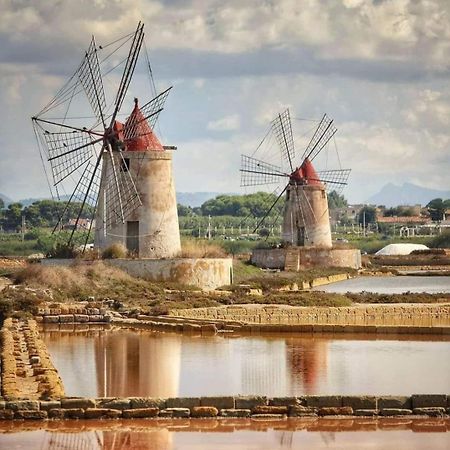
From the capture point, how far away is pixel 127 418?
13.8 meters

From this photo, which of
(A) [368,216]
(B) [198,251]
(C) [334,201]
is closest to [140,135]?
(B) [198,251]

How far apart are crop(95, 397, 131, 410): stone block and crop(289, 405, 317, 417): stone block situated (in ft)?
5.26

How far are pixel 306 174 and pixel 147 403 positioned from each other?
43907 mm

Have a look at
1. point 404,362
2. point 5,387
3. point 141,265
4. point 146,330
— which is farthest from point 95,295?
point 5,387

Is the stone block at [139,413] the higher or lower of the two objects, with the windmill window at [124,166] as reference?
lower

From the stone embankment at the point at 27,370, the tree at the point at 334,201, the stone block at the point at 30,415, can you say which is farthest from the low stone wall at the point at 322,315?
the tree at the point at 334,201

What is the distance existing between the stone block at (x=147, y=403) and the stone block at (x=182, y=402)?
2.4 inches

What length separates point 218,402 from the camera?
555 inches

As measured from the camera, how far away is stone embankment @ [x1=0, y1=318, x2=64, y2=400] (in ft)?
48.2

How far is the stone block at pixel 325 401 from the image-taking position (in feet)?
46.2

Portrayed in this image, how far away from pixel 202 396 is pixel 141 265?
18598mm

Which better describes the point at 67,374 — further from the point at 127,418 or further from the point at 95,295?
the point at 95,295

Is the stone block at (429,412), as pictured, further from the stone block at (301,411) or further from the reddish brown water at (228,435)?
the stone block at (301,411)

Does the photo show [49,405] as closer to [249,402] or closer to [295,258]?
[249,402]
